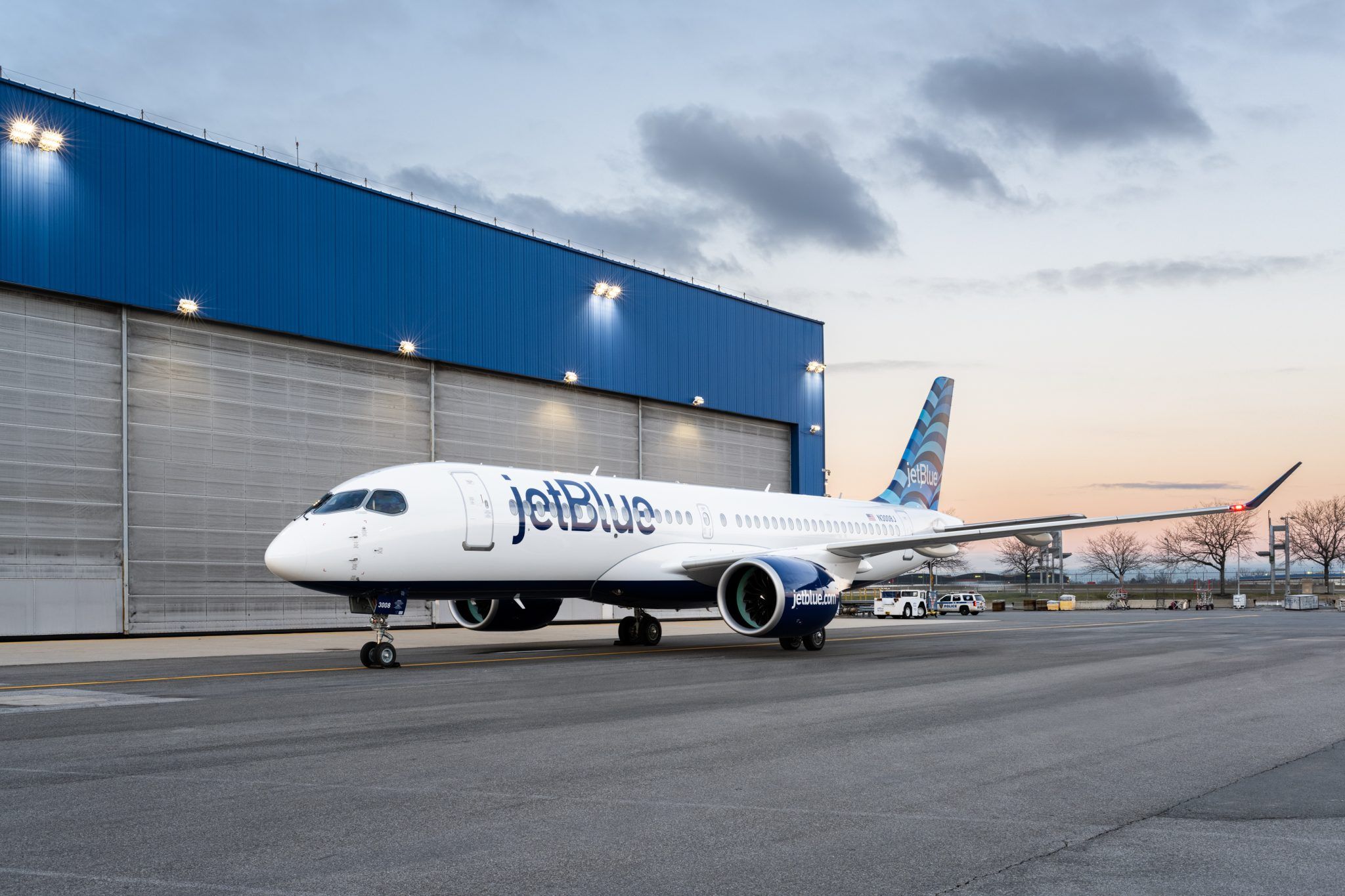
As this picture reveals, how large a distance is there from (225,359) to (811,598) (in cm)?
1746

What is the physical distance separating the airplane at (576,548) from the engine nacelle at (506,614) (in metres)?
0.03

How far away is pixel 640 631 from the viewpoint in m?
23.7

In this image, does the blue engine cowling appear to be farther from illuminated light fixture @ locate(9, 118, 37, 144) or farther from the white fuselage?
A: illuminated light fixture @ locate(9, 118, 37, 144)

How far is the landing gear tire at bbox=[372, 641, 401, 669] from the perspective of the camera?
16406mm

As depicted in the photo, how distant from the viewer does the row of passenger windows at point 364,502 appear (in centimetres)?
1681

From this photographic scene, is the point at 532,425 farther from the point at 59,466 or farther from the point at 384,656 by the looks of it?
the point at 384,656

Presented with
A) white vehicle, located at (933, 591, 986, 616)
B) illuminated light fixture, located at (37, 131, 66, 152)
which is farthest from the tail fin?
white vehicle, located at (933, 591, 986, 616)

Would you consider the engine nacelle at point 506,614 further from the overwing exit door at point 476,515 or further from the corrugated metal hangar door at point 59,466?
the corrugated metal hangar door at point 59,466

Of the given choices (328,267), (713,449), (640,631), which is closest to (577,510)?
(640,631)

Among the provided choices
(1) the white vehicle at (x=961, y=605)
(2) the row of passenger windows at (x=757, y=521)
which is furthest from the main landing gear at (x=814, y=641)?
(1) the white vehicle at (x=961, y=605)

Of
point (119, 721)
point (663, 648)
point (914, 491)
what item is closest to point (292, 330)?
point (663, 648)

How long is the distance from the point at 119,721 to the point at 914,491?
26680mm

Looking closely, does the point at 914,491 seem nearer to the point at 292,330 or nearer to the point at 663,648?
the point at 663,648

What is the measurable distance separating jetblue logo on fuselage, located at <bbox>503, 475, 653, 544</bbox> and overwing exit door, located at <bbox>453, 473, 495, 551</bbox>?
61cm
